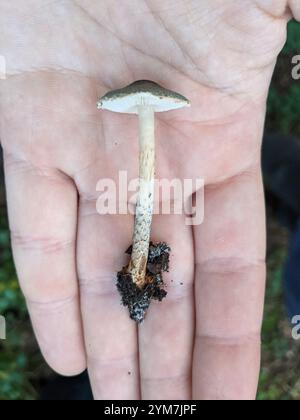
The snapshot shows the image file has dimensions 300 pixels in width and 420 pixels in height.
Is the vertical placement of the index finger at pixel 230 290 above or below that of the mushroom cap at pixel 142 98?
below

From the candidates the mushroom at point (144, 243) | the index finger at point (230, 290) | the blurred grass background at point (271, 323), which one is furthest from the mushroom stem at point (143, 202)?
the blurred grass background at point (271, 323)

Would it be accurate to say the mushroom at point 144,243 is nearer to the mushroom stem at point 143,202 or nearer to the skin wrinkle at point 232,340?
the mushroom stem at point 143,202

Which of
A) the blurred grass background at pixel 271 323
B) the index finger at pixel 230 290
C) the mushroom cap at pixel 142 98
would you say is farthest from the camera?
the blurred grass background at pixel 271 323

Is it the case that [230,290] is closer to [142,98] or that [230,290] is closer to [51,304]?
[51,304]

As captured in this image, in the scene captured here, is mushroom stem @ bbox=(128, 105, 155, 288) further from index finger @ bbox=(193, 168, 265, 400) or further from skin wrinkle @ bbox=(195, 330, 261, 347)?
skin wrinkle @ bbox=(195, 330, 261, 347)

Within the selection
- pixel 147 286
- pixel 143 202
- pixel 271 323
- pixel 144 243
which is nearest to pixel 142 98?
pixel 143 202

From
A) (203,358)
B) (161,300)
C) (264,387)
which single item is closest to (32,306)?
(161,300)

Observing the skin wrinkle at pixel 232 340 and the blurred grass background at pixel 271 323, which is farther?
the blurred grass background at pixel 271 323

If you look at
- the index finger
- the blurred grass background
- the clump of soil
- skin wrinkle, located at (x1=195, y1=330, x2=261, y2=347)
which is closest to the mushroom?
the clump of soil
